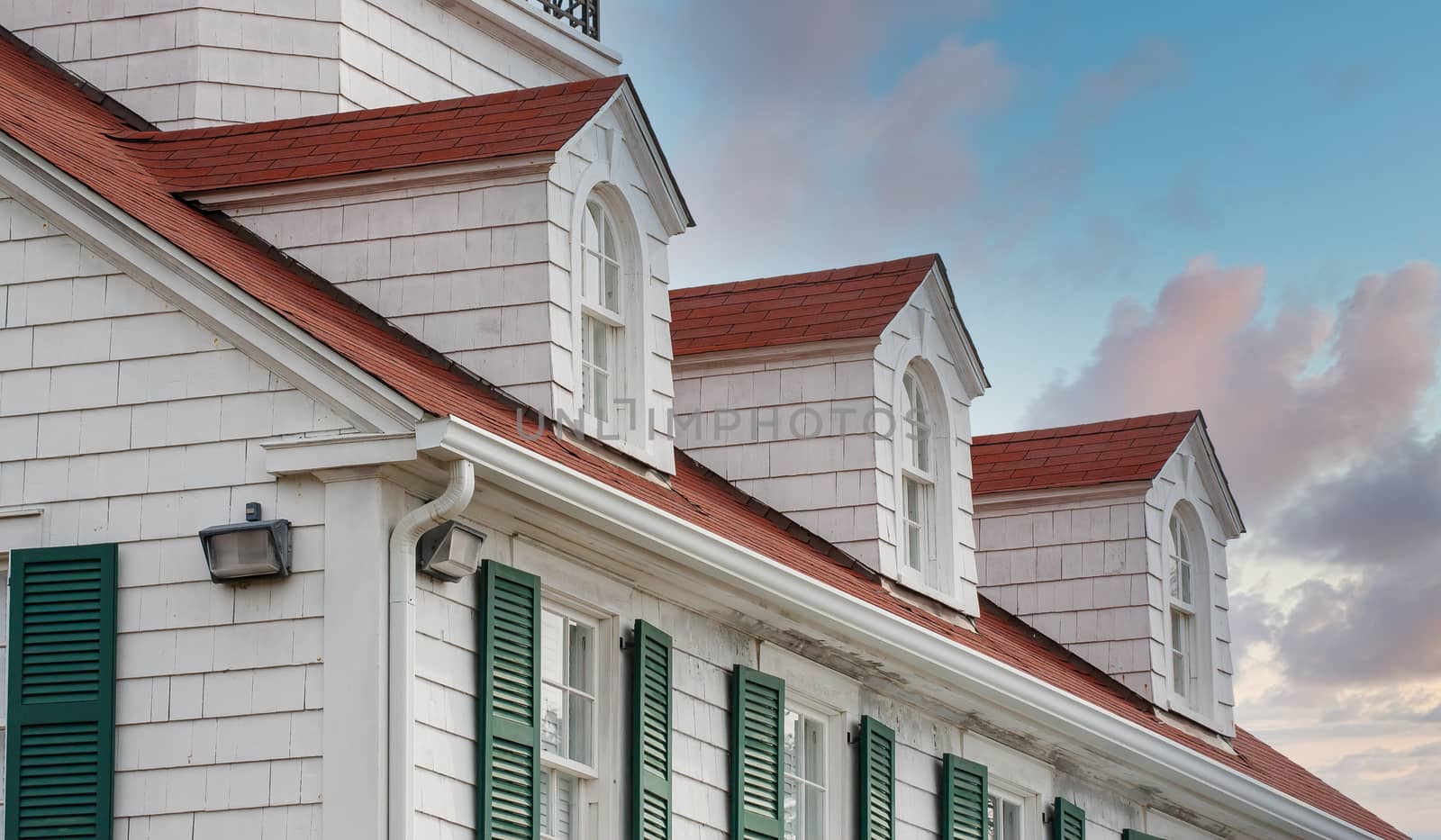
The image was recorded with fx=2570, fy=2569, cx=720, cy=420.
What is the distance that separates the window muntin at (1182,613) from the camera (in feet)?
68.0

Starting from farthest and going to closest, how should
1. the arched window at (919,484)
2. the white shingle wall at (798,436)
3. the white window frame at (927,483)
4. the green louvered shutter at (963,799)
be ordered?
1. the arched window at (919,484)
2. the white window frame at (927,483)
3. the white shingle wall at (798,436)
4. the green louvered shutter at (963,799)

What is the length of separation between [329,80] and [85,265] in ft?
19.3

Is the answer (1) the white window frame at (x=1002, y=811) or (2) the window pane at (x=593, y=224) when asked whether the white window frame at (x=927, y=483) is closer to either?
(1) the white window frame at (x=1002, y=811)

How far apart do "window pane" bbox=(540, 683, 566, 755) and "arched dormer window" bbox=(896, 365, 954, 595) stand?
4.83 meters

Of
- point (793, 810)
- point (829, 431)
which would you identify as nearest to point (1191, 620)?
point (829, 431)

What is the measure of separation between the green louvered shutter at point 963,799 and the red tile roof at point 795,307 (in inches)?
115

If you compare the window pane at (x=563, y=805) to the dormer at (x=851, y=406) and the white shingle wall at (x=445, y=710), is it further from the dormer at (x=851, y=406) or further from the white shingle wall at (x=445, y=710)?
the dormer at (x=851, y=406)

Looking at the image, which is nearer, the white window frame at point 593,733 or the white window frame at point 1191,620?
the white window frame at point 593,733

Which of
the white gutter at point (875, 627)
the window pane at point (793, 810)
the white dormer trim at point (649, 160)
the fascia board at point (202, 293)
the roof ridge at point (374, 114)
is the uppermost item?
the roof ridge at point (374, 114)

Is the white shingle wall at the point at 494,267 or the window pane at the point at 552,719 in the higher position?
the white shingle wall at the point at 494,267

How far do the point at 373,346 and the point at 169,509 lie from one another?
5.14 ft

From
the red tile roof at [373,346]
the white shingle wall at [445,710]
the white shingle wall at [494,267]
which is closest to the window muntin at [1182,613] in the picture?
the red tile roof at [373,346]

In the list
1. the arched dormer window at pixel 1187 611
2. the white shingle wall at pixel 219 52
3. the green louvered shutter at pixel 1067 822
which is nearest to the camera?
the green louvered shutter at pixel 1067 822

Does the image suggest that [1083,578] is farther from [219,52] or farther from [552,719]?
[552,719]
